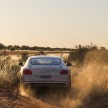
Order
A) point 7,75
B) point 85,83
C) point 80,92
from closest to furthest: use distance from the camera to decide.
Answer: point 80,92, point 7,75, point 85,83

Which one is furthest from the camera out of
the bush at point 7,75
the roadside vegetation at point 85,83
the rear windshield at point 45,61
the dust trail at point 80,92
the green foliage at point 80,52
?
the green foliage at point 80,52

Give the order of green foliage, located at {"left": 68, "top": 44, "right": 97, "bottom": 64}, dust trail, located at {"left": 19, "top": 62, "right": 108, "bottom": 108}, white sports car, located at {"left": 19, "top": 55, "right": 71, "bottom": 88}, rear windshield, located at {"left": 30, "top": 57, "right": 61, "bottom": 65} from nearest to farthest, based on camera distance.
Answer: dust trail, located at {"left": 19, "top": 62, "right": 108, "bottom": 108}
white sports car, located at {"left": 19, "top": 55, "right": 71, "bottom": 88}
rear windshield, located at {"left": 30, "top": 57, "right": 61, "bottom": 65}
green foliage, located at {"left": 68, "top": 44, "right": 97, "bottom": 64}

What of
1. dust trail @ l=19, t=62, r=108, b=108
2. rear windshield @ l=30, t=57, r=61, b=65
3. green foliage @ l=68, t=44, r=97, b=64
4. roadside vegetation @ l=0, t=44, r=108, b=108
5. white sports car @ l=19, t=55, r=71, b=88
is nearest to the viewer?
dust trail @ l=19, t=62, r=108, b=108

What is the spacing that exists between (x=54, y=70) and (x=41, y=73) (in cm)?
53

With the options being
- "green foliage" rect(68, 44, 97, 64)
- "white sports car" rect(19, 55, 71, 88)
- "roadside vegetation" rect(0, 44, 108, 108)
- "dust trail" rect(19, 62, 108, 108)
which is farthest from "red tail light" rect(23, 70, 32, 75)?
"green foliage" rect(68, 44, 97, 64)

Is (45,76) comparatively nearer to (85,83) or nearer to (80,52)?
(85,83)

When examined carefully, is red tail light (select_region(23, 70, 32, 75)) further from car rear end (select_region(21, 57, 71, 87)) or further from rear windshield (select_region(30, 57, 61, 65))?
rear windshield (select_region(30, 57, 61, 65))

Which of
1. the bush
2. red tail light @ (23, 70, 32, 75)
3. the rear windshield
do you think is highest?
the rear windshield

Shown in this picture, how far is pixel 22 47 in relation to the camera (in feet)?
471

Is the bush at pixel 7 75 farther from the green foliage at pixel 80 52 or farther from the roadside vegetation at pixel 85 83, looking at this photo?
the green foliage at pixel 80 52

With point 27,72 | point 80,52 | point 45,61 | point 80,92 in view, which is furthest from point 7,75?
point 80,52

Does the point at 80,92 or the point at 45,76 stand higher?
the point at 45,76

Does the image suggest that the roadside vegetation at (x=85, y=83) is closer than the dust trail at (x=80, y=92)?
No

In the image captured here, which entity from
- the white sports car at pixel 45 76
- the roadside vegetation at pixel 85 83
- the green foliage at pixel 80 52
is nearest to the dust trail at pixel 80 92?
the roadside vegetation at pixel 85 83
